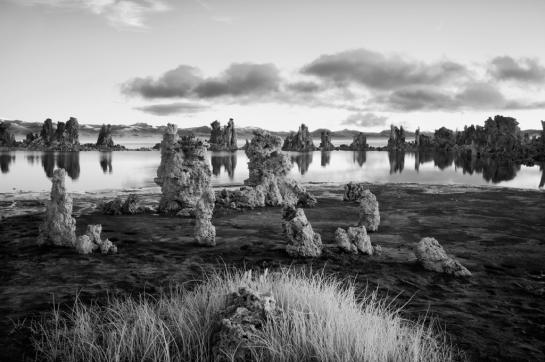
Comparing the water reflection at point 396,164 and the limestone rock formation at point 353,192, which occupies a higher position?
the water reflection at point 396,164

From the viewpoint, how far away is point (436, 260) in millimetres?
12219

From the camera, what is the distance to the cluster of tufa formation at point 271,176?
85.7 ft

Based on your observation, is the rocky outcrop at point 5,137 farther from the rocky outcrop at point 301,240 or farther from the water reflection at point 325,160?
the rocky outcrop at point 301,240

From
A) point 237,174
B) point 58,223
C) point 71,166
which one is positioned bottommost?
point 237,174

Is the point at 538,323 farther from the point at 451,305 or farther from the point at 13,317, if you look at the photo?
the point at 13,317

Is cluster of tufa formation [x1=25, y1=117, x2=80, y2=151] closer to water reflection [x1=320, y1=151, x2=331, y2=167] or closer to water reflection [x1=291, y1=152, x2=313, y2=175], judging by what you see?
water reflection [x1=320, y1=151, x2=331, y2=167]

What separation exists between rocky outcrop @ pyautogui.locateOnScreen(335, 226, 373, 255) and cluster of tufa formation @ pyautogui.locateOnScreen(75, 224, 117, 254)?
24.9 feet

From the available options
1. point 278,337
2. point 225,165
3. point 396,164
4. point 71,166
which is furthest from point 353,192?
point 396,164

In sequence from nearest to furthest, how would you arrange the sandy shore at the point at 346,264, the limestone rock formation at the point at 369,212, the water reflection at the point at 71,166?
the sandy shore at the point at 346,264, the limestone rock formation at the point at 369,212, the water reflection at the point at 71,166

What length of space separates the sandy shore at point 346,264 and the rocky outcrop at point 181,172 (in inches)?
87.5

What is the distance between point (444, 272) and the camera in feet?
39.6

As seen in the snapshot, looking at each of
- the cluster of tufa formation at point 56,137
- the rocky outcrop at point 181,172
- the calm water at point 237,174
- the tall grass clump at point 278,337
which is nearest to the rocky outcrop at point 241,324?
the tall grass clump at point 278,337

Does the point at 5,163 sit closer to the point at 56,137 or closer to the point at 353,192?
the point at 353,192

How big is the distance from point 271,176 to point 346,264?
14516 mm
